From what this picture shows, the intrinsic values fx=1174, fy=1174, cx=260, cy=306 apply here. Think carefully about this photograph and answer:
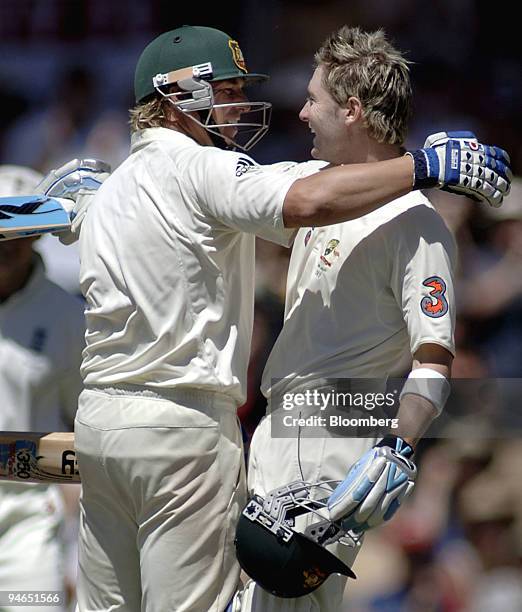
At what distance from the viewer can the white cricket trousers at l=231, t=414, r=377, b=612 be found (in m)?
2.62

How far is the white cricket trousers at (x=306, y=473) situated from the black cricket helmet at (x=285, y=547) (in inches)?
3.0

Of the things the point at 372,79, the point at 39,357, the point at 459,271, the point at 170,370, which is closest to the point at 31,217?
the point at 39,357

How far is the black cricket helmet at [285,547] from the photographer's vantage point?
8.23 ft

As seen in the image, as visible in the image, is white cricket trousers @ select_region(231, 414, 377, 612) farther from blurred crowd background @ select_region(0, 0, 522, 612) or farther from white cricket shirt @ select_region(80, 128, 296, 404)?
blurred crowd background @ select_region(0, 0, 522, 612)

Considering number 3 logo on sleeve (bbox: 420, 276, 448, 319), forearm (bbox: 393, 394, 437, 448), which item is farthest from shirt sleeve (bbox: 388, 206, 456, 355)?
forearm (bbox: 393, 394, 437, 448)

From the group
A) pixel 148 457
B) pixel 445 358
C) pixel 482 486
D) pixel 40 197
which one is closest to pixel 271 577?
pixel 148 457

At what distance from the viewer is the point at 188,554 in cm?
261

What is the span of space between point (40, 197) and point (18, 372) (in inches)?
24.8

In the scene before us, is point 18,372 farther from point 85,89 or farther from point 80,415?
point 85,89

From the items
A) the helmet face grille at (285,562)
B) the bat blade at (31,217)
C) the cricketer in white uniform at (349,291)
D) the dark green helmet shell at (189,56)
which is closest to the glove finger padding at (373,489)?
the helmet face grille at (285,562)

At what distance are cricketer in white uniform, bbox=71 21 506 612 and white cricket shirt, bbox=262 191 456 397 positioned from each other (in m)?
0.14

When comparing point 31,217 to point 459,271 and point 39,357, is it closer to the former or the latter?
point 39,357

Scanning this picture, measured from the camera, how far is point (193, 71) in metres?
2.83

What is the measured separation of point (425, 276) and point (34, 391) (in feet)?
5.16
